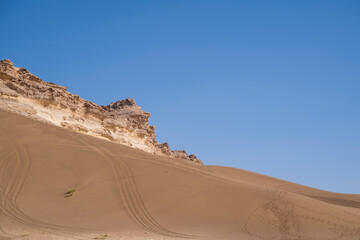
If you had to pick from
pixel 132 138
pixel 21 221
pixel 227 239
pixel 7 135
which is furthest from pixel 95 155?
pixel 132 138

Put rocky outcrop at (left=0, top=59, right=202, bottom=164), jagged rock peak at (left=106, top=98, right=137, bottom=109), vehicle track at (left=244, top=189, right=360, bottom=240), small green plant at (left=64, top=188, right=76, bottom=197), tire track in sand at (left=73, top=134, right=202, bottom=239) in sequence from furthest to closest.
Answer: jagged rock peak at (left=106, top=98, right=137, bottom=109) < rocky outcrop at (left=0, top=59, right=202, bottom=164) < small green plant at (left=64, top=188, right=76, bottom=197) < tire track in sand at (left=73, top=134, right=202, bottom=239) < vehicle track at (left=244, top=189, right=360, bottom=240)

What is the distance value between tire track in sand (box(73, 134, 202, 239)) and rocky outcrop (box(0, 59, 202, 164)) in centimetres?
859

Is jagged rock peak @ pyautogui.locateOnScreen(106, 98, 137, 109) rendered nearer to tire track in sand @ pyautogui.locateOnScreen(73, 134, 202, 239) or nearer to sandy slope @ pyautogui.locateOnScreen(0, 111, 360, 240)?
tire track in sand @ pyautogui.locateOnScreen(73, 134, 202, 239)

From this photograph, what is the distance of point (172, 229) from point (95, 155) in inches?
315

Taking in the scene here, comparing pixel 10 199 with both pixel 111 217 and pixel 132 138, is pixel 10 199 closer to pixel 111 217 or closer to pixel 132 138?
pixel 111 217

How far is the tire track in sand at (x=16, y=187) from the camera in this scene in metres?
11.1

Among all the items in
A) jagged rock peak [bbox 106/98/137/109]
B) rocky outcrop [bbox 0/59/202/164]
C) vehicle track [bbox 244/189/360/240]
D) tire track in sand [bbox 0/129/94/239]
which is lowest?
tire track in sand [bbox 0/129/94/239]

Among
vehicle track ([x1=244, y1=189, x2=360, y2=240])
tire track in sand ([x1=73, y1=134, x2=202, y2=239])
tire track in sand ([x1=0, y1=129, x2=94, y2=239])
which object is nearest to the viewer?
vehicle track ([x1=244, y1=189, x2=360, y2=240])

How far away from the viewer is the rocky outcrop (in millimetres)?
24578

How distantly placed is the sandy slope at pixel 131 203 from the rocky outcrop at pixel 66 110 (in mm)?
6670

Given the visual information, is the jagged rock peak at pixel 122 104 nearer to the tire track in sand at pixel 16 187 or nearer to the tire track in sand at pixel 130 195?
the tire track in sand at pixel 130 195

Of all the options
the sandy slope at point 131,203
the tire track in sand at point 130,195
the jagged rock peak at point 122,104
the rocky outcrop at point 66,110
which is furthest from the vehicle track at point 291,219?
the jagged rock peak at point 122,104

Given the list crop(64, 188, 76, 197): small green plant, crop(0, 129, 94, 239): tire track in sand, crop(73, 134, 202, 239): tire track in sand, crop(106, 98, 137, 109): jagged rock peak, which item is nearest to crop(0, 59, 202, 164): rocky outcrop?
crop(106, 98, 137, 109): jagged rock peak

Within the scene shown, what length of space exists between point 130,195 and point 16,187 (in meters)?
4.91
